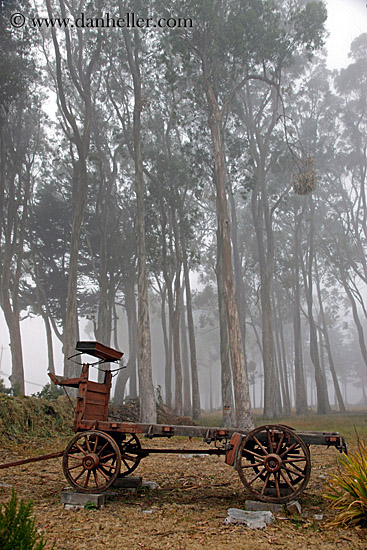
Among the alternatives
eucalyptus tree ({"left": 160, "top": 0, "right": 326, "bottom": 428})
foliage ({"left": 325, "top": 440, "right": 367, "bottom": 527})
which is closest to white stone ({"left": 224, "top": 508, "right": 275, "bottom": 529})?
foliage ({"left": 325, "top": 440, "right": 367, "bottom": 527})

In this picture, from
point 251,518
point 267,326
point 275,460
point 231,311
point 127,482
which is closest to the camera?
point 251,518

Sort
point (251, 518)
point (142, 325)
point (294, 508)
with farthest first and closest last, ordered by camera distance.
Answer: point (142, 325) < point (294, 508) < point (251, 518)

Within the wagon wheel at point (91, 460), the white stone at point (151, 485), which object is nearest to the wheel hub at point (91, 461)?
the wagon wheel at point (91, 460)

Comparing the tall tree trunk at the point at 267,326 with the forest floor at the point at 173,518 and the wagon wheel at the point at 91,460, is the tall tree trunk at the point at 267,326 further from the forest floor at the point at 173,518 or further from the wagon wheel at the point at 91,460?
the wagon wheel at the point at 91,460

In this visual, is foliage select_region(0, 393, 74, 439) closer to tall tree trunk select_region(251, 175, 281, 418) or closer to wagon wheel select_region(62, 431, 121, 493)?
wagon wheel select_region(62, 431, 121, 493)

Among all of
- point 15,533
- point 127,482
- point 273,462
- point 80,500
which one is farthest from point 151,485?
point 15,533

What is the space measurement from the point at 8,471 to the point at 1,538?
6.09 metres

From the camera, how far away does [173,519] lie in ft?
16.9

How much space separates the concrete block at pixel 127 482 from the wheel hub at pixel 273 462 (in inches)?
89.8

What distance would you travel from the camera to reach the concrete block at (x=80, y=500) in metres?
5.65

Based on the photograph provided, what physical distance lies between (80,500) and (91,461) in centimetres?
50

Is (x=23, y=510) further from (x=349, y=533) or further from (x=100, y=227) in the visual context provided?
(x=100, y=227)

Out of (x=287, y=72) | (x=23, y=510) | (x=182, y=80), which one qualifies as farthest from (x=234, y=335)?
(x=287, y=72)

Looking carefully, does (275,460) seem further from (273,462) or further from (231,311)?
(231,311)
